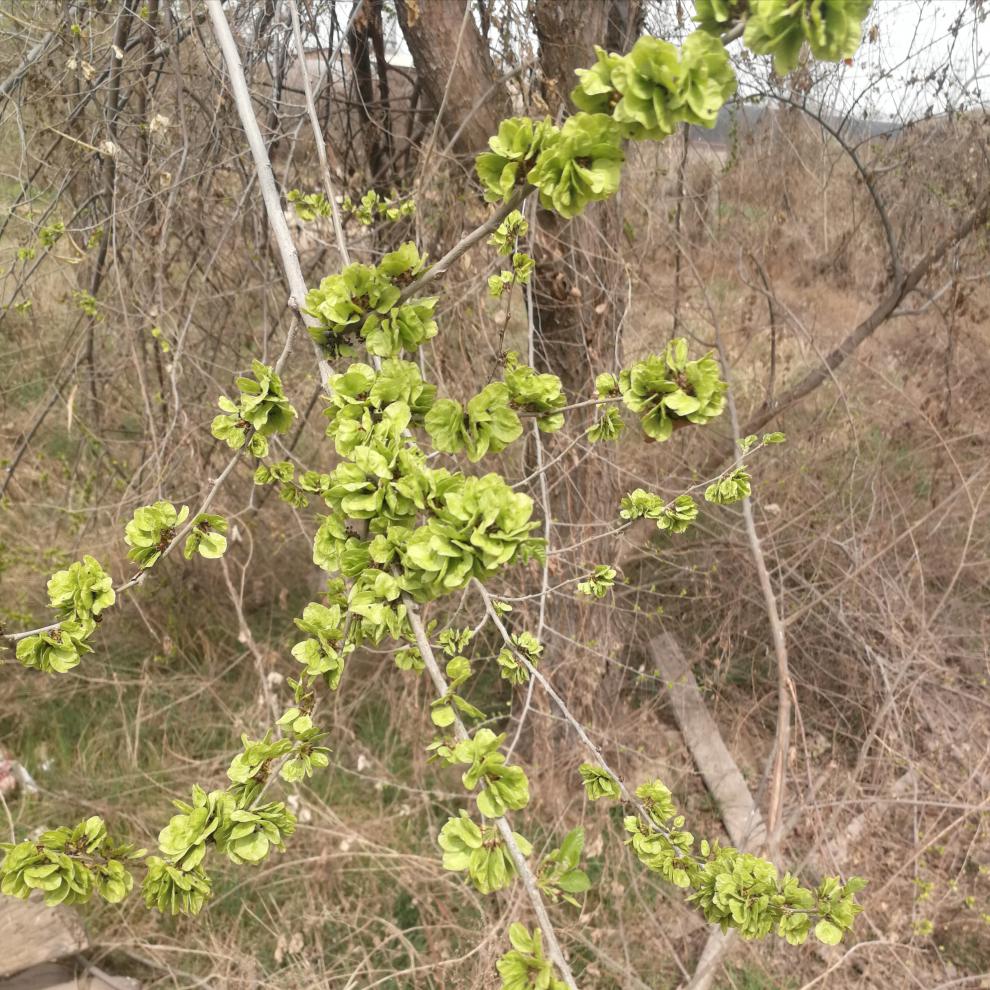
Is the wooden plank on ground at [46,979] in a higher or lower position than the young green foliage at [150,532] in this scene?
lower

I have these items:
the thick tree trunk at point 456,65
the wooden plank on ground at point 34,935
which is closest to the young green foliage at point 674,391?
the thick tree trunk at point 456,65

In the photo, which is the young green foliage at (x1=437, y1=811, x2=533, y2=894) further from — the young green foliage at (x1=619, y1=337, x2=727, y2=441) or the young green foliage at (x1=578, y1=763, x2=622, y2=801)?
the young green foliage at (x1=619, y1=337, x2=727, y2=441)

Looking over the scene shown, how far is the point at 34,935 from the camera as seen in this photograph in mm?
2559

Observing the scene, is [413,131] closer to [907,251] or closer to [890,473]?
[890,473]

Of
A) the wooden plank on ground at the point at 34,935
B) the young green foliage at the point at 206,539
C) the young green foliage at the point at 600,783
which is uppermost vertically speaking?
the young green foliage at the point at 206,539

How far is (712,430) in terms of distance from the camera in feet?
13.4

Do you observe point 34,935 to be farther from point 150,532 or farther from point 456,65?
point 456,65

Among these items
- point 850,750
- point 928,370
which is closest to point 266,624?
point 850,750

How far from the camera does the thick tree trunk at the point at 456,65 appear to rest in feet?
7.86

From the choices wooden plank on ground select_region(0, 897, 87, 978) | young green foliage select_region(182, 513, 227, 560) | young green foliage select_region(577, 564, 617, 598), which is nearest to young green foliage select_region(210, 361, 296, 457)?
young green foliage select_region(182, 513, 227, 560)

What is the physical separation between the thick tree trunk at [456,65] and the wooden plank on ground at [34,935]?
3089mm

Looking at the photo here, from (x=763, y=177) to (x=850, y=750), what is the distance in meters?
3.59

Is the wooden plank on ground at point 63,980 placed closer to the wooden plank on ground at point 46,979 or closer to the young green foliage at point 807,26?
the wooden plank on ground at point 46,979

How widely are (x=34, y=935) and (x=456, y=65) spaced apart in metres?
3.32
